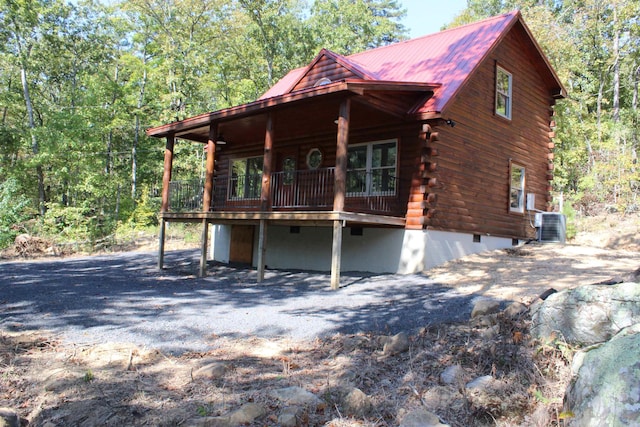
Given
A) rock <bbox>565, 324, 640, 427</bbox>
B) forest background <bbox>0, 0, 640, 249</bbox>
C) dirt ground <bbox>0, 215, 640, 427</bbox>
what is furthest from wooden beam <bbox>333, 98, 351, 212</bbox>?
forest background <bbox>0, 0, 640, 249</bbox>

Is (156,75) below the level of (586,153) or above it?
above

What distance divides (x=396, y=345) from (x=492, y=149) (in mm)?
9639

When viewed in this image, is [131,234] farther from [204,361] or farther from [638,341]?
[638,341]

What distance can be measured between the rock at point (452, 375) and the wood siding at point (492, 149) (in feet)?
22.1

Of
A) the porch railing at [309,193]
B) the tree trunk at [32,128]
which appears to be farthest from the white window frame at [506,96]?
the tree trunk at [32,128]

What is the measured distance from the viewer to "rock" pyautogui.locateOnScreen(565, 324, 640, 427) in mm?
2973

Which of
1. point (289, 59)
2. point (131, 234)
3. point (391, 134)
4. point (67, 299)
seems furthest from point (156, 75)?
point (67, 299)

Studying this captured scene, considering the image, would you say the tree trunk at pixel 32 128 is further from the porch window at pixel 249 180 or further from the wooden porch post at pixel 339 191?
the wooden porch post at pixel 339 191

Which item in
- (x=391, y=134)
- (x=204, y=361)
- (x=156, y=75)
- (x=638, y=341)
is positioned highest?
(x=156, y=75)

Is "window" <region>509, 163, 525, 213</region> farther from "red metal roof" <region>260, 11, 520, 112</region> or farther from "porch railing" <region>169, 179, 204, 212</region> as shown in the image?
"porch railing" <region>169, 179, 204, 212</region>

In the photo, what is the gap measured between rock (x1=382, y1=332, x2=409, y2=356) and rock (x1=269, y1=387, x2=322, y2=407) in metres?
1.34

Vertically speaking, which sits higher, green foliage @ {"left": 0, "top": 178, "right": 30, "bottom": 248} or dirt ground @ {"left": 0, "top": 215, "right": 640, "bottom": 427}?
green foliage @ {"left": 0, "top": 178, "right": 30, "bottom": 248}

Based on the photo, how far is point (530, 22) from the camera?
71.6 ft

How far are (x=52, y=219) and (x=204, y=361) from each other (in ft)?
63.2
